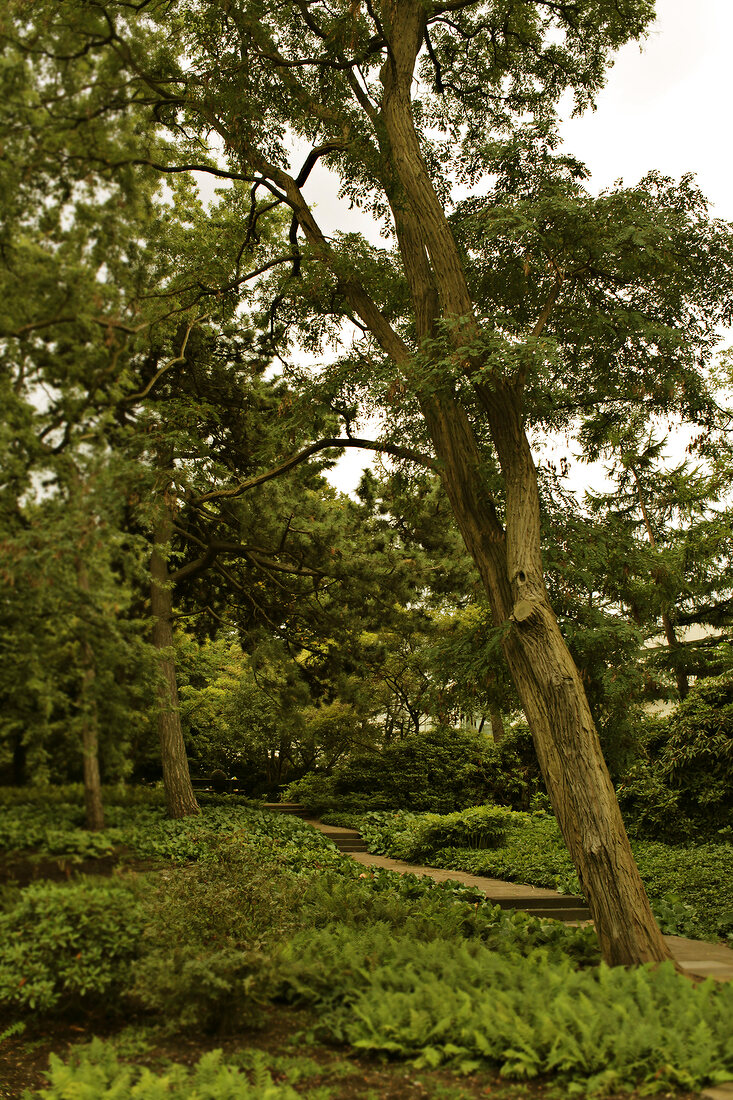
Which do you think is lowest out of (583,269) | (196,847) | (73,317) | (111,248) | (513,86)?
(196,847)

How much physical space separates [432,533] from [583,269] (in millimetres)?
11385

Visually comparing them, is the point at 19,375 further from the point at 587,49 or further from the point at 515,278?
the point at 587,49

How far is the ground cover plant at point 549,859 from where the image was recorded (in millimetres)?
7637

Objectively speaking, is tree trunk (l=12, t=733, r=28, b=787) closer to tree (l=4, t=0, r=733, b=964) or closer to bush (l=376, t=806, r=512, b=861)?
tree (l=4, t=0, r=733, b=964)

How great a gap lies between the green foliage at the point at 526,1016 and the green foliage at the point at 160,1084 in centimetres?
77

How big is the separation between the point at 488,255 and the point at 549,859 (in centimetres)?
769

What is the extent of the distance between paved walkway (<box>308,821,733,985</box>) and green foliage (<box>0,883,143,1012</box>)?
10.3 ft

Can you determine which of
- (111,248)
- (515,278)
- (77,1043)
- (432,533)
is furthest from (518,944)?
(432,533)

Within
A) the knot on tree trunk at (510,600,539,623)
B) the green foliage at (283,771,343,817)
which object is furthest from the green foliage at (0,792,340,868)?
the green foliage at (283,771,343,817)

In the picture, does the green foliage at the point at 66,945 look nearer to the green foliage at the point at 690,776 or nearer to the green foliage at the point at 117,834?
the green foliage at the point at 117,834

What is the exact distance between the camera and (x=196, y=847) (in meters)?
5.67

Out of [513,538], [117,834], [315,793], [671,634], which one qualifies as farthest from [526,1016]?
[315,793]

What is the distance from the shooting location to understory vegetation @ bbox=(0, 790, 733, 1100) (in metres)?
3.43

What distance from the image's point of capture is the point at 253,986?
4160 mm
